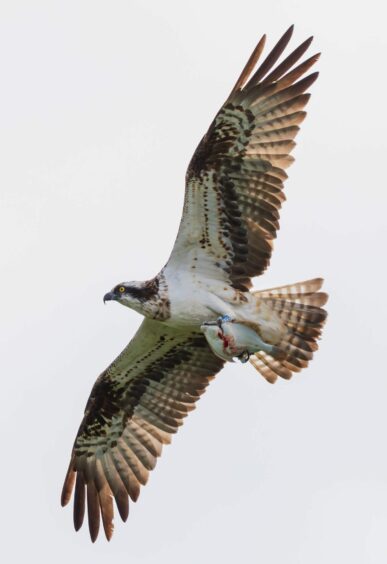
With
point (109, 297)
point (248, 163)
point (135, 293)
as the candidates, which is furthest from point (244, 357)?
point (248, 163)

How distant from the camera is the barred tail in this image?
47.0 feet

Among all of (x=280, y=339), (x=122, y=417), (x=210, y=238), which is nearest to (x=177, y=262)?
(x=210, y=238)

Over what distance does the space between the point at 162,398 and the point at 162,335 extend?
97 centimetres

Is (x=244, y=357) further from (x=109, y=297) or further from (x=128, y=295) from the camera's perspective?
(x=109, y=297)

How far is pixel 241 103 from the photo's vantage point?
13617 mm

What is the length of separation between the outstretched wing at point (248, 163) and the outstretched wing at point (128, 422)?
159 centimetres

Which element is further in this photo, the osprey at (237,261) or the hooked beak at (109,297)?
the hooked beak at (109,297)

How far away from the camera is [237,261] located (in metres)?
14.0

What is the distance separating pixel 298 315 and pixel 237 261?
0.91 meters

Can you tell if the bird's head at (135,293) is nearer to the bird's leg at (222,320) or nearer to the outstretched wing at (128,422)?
the bird's leg at (222,320)

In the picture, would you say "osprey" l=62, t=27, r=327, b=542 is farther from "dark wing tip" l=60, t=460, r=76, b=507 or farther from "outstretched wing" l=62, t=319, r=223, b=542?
"dark wing tip" l=60, t=460, r=76, b=507

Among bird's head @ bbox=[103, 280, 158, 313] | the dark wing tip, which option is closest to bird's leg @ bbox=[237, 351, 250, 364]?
bird's head @ bbox=[103, 280, 158, 313]

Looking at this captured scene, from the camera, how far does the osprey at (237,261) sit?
13.6 metres

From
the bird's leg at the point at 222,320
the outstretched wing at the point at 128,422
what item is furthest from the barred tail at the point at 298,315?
the outstretched wing at the point at 128,422
